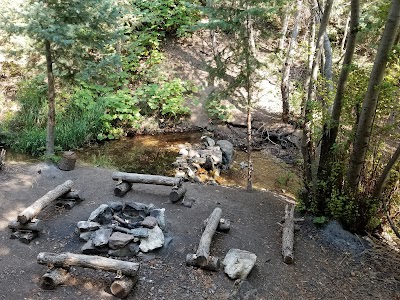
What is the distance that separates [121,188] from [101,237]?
2248 millimetres

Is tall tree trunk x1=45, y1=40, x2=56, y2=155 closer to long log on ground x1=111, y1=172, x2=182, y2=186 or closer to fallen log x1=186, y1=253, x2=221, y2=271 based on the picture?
long log on ground x1=111, y1=172, x2=182, y2=186

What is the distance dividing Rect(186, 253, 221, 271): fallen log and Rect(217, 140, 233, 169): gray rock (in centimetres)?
600

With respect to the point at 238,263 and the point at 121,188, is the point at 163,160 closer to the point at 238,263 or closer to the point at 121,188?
the point at 121,188

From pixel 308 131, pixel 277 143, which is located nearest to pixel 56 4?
pixel 308 131

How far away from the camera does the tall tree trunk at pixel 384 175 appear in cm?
605

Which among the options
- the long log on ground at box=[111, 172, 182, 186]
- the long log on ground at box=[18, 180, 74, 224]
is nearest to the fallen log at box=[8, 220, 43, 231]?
the long log on ground at box=[18, 180, 74, 224]

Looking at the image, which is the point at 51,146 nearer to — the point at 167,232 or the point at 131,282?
the point at 167,232

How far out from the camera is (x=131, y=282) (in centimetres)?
514

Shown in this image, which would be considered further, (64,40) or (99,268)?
(64,40)

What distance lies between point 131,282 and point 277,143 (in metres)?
9.37

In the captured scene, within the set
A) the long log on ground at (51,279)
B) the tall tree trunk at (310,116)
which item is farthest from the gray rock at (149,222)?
the tall tree trunk at (310,116)

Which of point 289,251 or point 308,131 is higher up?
point 308,131

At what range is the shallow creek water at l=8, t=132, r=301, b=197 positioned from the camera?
10680mm

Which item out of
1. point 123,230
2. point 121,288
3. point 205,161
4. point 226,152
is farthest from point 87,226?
point 226,152
